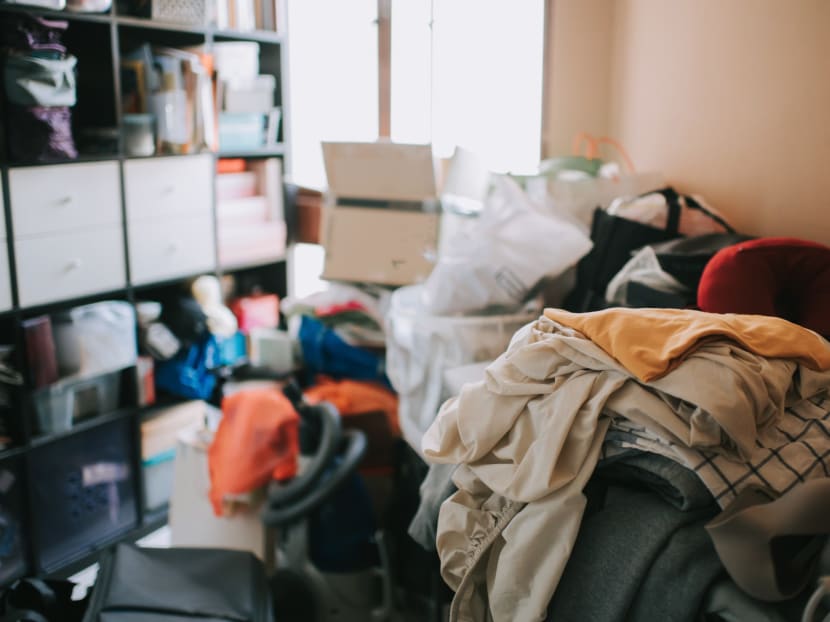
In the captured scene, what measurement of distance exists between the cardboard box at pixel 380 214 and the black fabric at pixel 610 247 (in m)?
0.66

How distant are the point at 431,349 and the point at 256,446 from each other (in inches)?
21.2

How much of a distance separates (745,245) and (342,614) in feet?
4.41

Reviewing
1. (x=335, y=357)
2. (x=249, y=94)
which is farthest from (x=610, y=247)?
(x=249, y=94)

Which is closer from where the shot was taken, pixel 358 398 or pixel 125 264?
pixel 358 398

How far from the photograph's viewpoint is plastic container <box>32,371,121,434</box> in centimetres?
231

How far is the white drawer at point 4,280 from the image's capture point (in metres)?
2.15

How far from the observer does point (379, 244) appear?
2.45 m

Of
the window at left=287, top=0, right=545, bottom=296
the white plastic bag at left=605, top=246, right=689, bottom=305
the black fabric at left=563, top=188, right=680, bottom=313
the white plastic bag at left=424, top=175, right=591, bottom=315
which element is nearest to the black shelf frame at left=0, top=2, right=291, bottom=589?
the window at left=287, top=0, right=545, bottom=296

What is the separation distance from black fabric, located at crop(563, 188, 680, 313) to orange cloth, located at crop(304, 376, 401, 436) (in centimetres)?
66

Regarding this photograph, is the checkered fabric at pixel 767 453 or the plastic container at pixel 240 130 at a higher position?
the plastic container at pixel 240 130

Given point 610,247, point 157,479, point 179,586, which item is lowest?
point 157,479

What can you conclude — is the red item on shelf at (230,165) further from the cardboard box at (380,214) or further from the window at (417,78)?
the cardboard box at (380,214)

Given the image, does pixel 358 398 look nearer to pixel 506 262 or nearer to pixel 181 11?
pixel 506 262

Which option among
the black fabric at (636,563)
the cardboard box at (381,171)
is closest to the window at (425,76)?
the cardboard box at (381,171)
